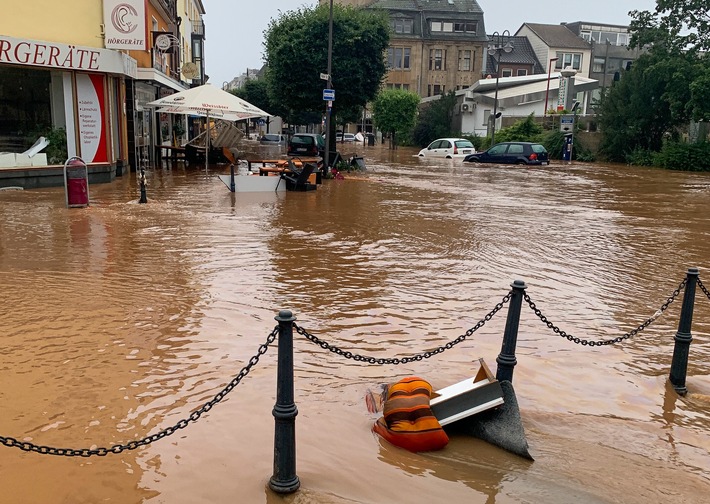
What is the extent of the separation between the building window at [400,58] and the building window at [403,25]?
1.78 metres

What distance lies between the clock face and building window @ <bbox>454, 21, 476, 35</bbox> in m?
49.3

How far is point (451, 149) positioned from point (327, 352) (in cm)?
3319

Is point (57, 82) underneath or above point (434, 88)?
underneath

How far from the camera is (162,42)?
70.9 ft

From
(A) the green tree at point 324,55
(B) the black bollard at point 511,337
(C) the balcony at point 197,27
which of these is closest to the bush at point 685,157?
(A) the green tree at point 324,55

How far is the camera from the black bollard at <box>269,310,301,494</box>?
3.31 metres

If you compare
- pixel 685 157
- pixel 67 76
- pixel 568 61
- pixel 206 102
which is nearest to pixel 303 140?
pixel 206 102

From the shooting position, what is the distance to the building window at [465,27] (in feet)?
215

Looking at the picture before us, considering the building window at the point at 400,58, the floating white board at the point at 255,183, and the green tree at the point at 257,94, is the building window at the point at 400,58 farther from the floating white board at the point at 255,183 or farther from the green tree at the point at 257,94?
the floating white board at the point at 255,183

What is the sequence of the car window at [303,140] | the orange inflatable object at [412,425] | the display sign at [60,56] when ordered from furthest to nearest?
A: the car window at [303,140] → the display sign at [60,56] → the orange inflatable object at [412,425]

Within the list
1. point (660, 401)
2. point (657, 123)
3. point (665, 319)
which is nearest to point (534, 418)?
point (660, 401)

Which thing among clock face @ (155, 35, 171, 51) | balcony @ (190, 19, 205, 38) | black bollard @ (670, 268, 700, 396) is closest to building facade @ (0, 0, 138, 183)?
clock face @ (155, 35, 171, 51)

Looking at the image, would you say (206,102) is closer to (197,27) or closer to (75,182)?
(75,182)

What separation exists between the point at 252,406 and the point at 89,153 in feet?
50.0
